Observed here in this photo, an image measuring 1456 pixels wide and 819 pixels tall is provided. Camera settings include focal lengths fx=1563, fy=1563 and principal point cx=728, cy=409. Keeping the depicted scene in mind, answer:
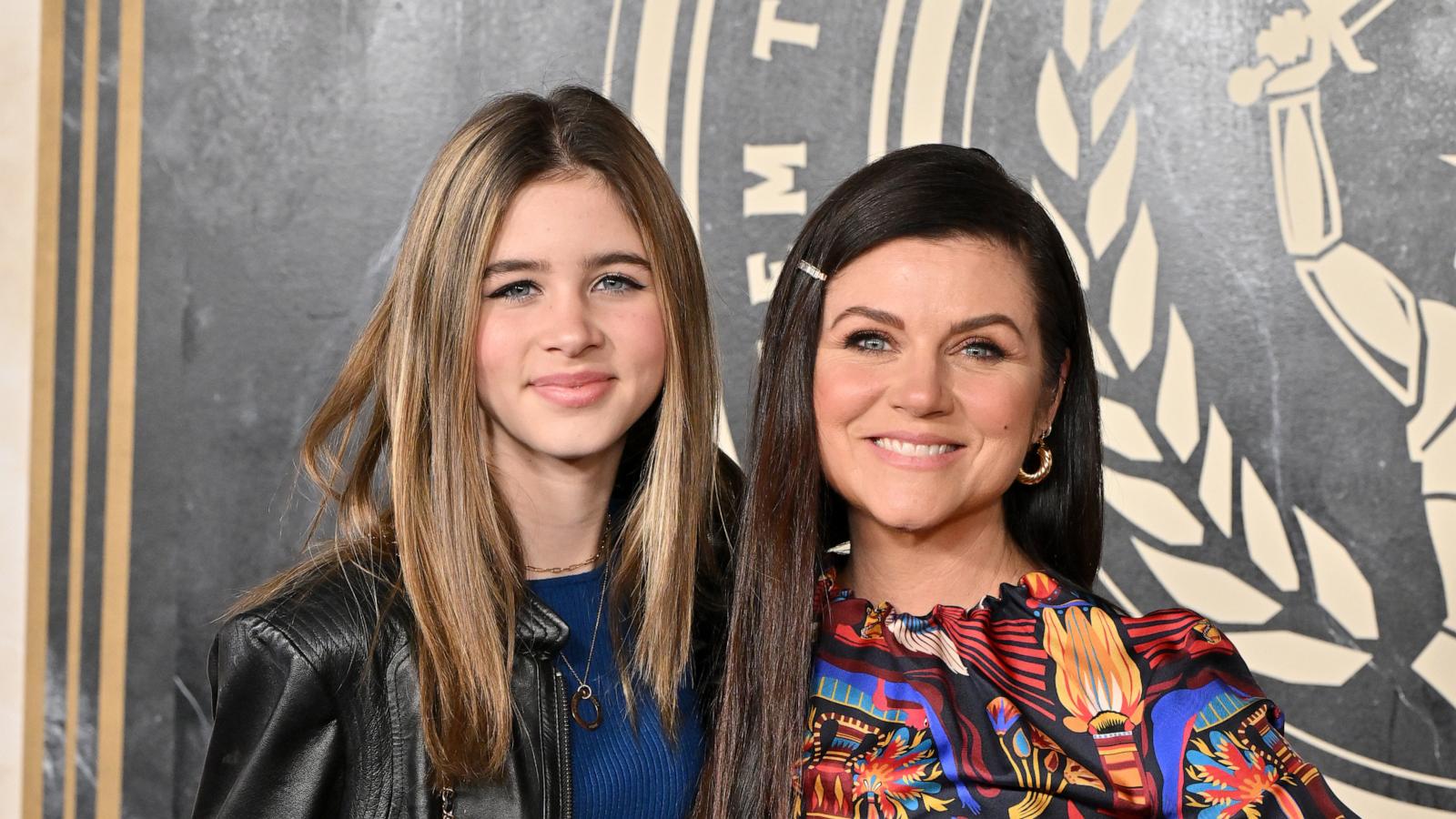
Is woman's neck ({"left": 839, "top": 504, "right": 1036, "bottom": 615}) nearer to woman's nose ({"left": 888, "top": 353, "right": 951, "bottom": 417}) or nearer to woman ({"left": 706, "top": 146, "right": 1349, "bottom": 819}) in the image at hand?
woman ({"left": 706, "top": 146, "right": 1349, "bottom": 819})

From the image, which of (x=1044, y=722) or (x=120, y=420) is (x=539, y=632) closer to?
(x=1044, y=722)

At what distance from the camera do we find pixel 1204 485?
3367mm

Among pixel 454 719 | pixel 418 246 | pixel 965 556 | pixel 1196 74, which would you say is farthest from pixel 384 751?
pixel 1196 74

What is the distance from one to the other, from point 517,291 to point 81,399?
195 cm

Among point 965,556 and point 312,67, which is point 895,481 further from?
point 312,67

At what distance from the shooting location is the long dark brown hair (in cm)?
196

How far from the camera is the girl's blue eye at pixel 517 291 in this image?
206 centimetres

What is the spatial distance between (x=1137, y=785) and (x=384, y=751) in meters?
0.89

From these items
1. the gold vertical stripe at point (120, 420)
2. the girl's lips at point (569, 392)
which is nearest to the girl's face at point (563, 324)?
the girl's lips at point (569, 392)

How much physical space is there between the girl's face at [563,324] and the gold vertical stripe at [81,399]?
1.89 metres

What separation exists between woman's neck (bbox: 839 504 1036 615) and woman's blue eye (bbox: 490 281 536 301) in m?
0.54

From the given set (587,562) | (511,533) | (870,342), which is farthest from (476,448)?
(870,342)

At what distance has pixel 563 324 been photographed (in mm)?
2006

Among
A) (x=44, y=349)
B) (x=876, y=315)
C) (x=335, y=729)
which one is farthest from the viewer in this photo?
(x=44, y=349)
